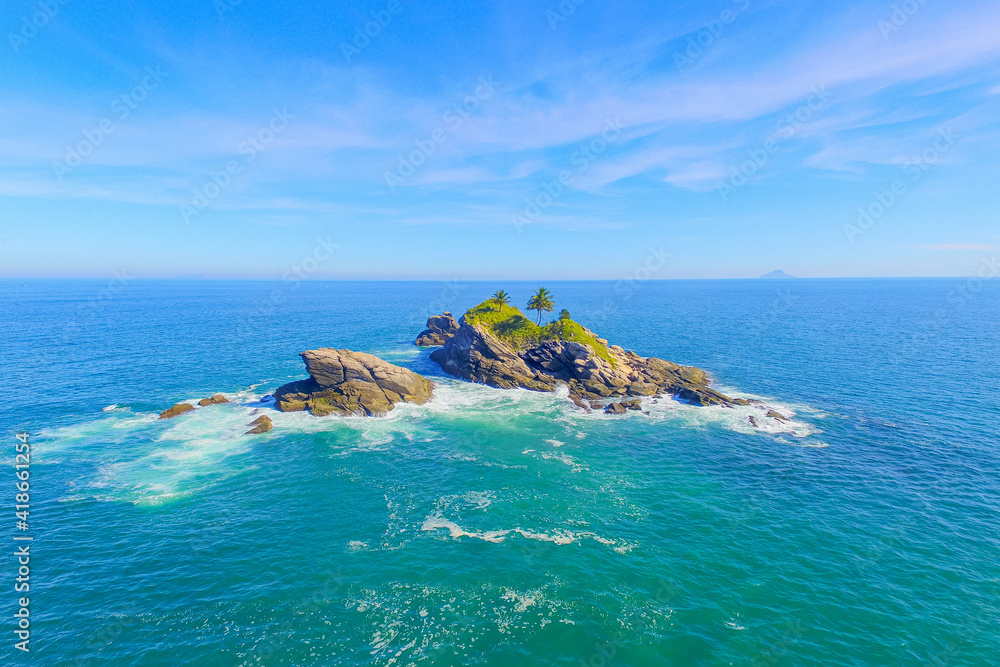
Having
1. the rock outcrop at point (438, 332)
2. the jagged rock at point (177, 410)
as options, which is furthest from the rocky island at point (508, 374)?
the rock outcrop at point (438, 332)

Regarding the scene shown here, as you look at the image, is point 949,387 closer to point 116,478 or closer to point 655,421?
point 655,421

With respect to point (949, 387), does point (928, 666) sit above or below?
below

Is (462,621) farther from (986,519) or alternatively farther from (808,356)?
(808,356)

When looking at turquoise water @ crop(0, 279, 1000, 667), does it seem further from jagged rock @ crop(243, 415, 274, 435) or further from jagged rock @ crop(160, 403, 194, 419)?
jagged rock @ crop(160, 403, 194, 419)

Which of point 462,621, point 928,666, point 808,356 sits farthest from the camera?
point 808,356

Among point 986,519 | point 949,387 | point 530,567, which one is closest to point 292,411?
point 530,567

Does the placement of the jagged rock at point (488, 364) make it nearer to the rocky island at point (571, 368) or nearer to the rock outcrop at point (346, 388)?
the rocky island at point (571, 368)

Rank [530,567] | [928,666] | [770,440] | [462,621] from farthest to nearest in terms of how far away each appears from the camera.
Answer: [770,440], [530,567], [462,621], [928,666]

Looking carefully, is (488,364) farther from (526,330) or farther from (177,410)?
(177,410)

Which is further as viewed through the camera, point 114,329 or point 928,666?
point 114,329

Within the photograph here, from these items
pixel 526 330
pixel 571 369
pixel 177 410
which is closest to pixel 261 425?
pixel 177 410
